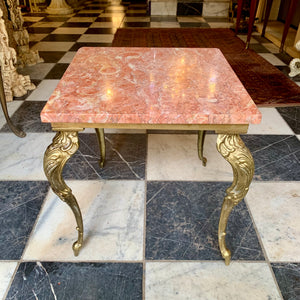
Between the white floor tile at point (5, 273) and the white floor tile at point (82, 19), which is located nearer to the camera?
the white floor tile at point (5, 273)

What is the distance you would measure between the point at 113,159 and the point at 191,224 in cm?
56

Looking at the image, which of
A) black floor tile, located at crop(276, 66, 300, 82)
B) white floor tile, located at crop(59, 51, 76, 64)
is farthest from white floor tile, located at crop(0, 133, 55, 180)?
black floor tile, located at crop(276, 66, 300, 82)

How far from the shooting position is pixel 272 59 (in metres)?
2.97

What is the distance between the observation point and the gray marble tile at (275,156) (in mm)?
1439

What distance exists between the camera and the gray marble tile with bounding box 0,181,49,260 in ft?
3.58

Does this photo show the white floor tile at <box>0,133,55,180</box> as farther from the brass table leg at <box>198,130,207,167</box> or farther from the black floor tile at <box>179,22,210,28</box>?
the black floor tile at <box>179,22,210,28</box>

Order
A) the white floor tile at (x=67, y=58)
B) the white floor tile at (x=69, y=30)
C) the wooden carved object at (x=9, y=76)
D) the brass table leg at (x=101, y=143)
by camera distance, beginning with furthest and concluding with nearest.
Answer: the white floor tile at (x=69, y=30)
the white floor tile at (x=67, y=58)
the wooden carved object at (x=9, y=76)
the brass table leg at (x=101, y=143)

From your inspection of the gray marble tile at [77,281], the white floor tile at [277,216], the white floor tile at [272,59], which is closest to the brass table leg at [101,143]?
the gray marble tile at [77,281]

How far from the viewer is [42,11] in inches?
201

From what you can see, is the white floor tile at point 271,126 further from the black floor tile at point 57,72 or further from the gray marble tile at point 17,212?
the black floor tile at point 57,72

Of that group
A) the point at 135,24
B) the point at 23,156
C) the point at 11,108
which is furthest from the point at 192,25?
the point at 23,156

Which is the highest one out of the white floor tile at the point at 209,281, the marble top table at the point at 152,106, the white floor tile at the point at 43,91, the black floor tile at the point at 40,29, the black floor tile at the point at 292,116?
the marble top table at the point at 152,106

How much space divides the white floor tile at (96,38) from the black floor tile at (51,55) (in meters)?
0.49

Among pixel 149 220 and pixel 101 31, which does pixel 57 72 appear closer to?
pixel 101 31
